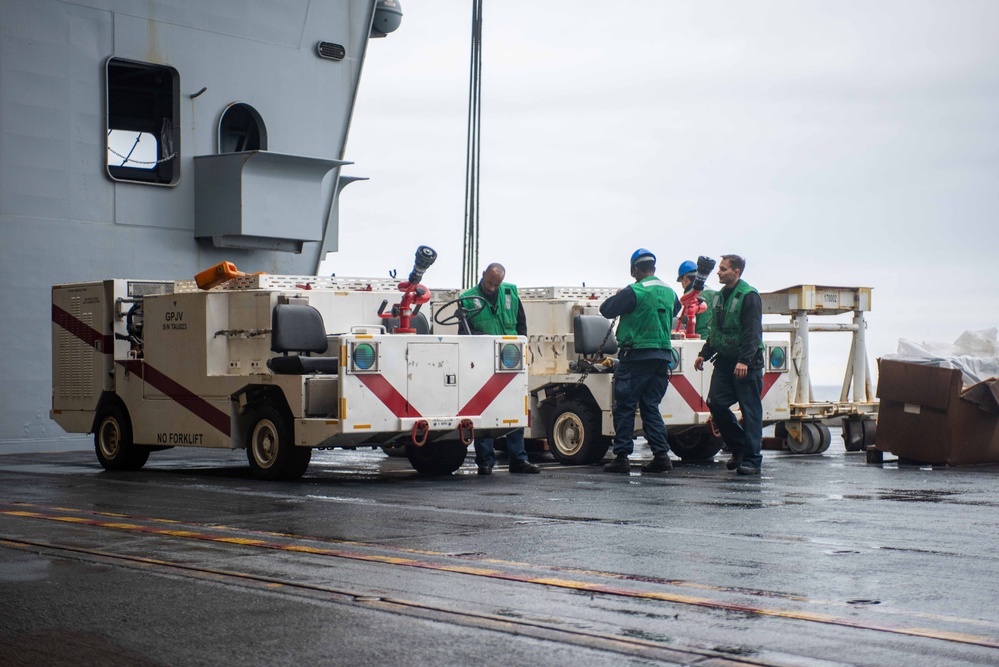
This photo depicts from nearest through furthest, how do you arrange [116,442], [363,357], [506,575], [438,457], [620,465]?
[506,575], [363,357], [620,465], [438,457], [116,442]

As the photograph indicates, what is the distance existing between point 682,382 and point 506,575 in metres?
8.46

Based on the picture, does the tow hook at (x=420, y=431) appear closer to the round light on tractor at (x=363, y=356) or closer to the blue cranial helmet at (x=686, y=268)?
the round light on tractor at (x=363, y=356)

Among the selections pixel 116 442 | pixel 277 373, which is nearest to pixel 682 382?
pixel 277 373

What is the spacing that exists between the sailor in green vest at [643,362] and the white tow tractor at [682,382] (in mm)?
621

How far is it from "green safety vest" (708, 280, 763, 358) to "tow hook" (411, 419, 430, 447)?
298 centimetres

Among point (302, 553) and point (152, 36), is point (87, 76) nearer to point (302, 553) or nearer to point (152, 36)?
point (152, 36)

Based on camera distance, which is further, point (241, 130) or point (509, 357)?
point (241, 130)

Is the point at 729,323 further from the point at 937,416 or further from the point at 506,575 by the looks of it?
the point at 506,575

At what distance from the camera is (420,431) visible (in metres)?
12.3

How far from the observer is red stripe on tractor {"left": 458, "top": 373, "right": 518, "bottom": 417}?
1276 centimetres

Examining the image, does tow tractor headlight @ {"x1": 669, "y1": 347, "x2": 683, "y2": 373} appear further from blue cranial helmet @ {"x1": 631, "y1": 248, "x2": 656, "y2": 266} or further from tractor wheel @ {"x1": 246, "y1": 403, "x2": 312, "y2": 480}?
tractor wheel @ {"x1": 246, "y1": 403, "x2": 312, "y2": 480}

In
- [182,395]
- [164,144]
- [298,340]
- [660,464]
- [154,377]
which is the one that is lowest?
[660,464]

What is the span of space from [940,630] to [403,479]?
8.15 m

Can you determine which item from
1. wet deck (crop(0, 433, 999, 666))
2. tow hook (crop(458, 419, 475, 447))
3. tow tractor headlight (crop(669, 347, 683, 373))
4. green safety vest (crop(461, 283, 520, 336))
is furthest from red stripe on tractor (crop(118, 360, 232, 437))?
tow tractor headlight (crop(669, 347, 683, 373))
